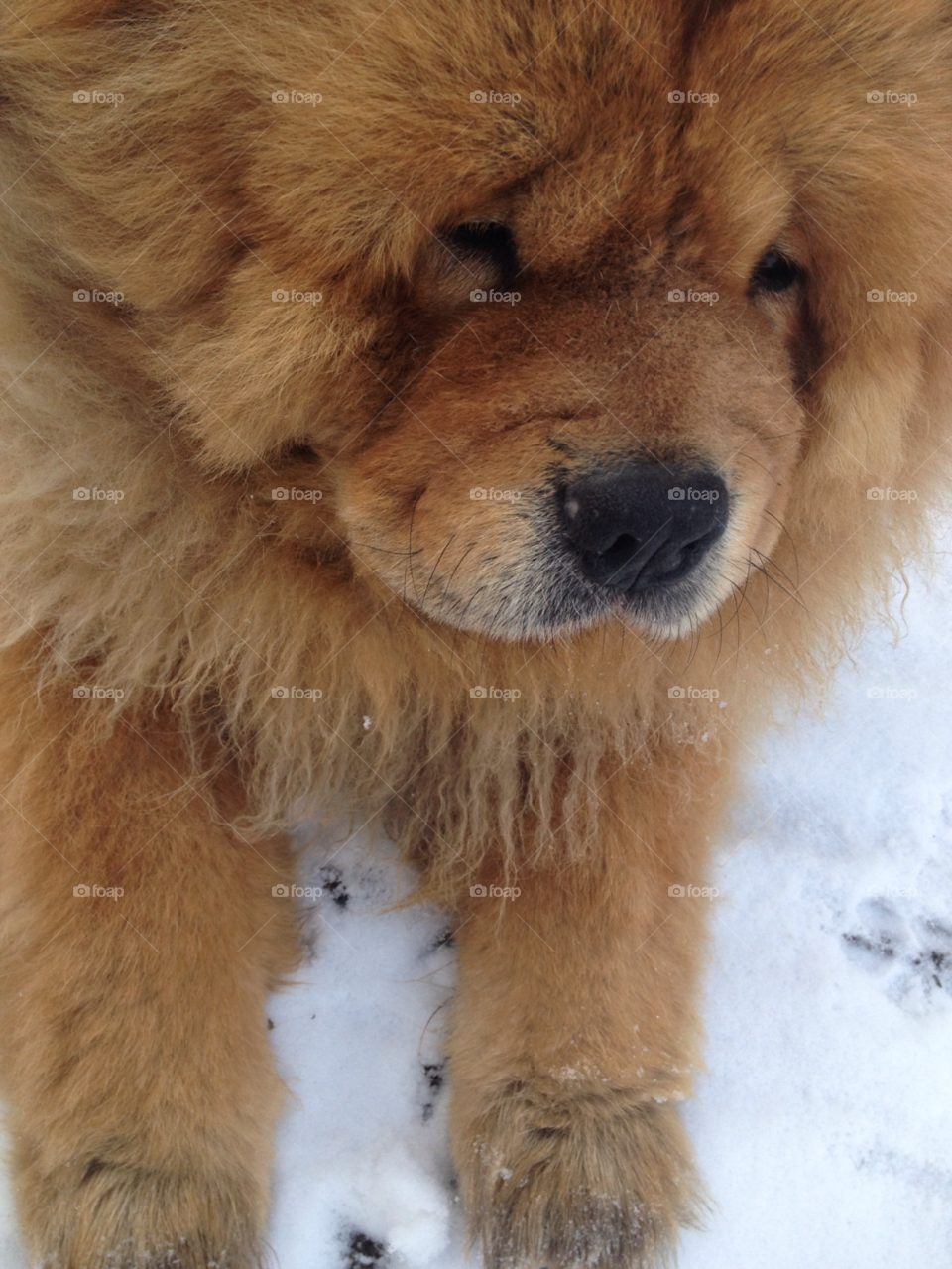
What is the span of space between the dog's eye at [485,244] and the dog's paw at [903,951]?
4.18ft

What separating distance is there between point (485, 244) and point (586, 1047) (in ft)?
3.56

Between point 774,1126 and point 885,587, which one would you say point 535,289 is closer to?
point 885,587

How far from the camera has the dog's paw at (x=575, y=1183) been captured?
1346 mm

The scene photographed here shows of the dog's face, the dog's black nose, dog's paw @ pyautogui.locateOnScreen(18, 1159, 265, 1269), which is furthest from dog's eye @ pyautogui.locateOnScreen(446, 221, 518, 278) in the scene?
dog's paw @ pyautogui.locateOnScreen(18, 1159, 265, 1269)

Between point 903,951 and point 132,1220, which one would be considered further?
point 903,951

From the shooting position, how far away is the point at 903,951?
1.76 meters

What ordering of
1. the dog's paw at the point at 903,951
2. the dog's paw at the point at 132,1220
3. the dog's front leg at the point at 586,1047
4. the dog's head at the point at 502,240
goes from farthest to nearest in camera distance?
the dog's paw at the point at 903,951 < the dog's front leg at the point at 586,1047 < the dog's paw at the point at 132,1220 < the dog's head at the point at 502,240

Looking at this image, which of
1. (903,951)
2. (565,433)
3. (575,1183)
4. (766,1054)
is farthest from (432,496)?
(903,951)

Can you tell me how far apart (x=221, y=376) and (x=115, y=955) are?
2.54 feet

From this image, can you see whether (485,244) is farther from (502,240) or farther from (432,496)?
(432,496)

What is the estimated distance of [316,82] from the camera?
1.12m

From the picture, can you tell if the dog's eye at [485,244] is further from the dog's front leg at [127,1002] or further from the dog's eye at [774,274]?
the dog's front leg at [127,1002]

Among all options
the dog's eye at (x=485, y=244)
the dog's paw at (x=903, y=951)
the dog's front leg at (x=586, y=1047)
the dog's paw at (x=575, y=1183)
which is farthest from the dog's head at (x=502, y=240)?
the dog's paw at (x=903, y=951)

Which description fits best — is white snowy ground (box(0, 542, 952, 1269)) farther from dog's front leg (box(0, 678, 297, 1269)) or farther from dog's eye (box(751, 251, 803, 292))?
dog's eye (box(751, 251, 803, 292))
